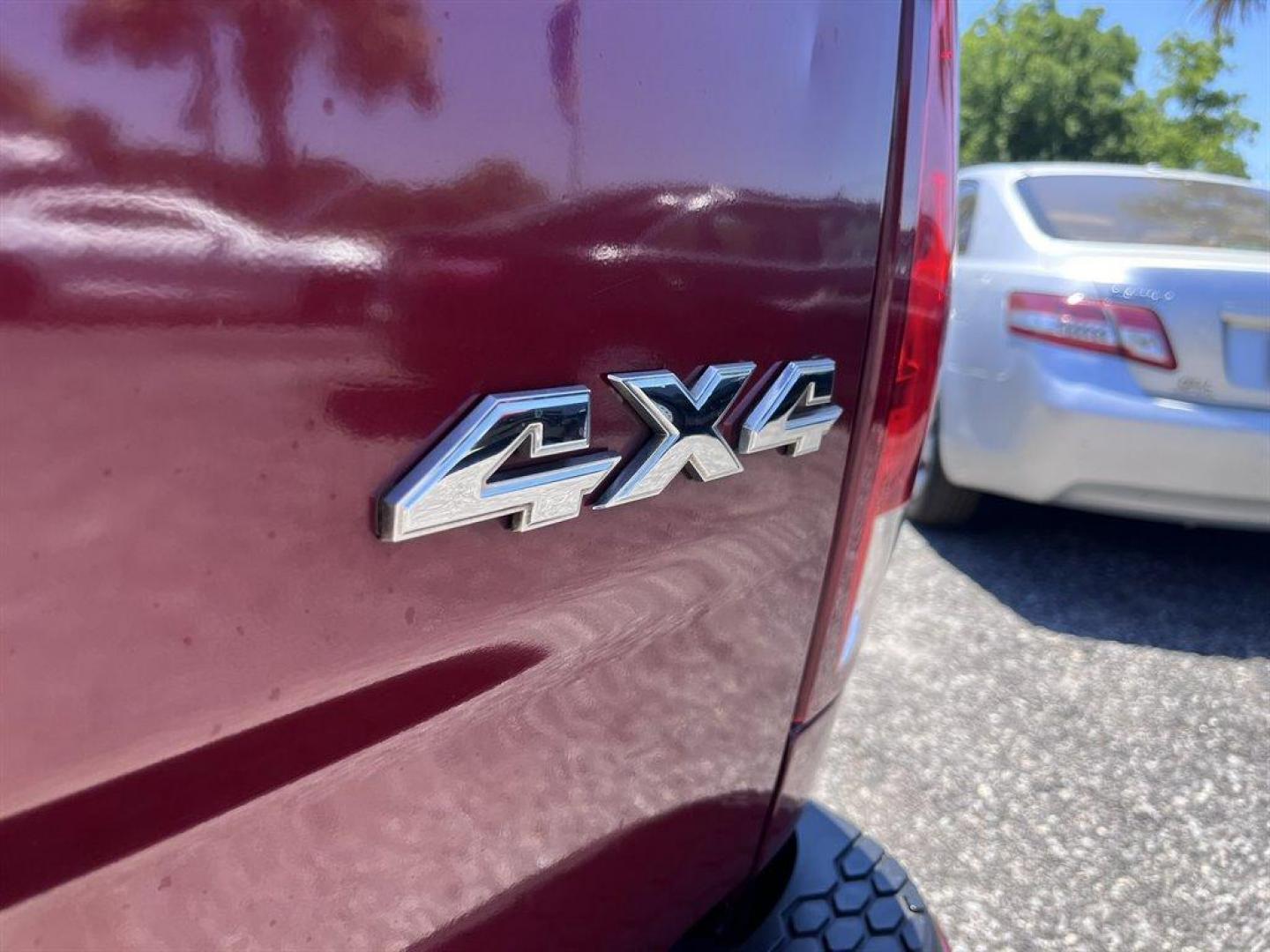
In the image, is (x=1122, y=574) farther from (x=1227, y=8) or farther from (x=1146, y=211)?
(x=1227, y=8)

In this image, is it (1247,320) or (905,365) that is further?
(1247,320)

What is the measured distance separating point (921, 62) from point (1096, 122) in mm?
24895

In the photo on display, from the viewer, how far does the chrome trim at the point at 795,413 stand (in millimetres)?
926

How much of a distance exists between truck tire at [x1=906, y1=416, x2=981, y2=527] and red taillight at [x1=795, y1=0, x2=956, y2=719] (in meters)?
3.03

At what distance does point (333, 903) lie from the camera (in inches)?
29.4

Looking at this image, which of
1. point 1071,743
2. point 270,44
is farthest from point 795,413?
point 1071,743

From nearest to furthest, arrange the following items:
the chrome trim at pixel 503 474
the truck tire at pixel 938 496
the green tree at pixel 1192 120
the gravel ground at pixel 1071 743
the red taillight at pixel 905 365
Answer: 1. the chrome trim at pixel 503 474
2. the red taillight at pixel 905 365
3. the gravel ground at pixel 1071 743
4. the truck tire at pixel 938 496
5. the green tree at pixel 1192 120

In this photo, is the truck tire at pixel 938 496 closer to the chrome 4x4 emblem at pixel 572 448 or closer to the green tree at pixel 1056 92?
the chrome 4x4 emblem at pixel 572 448

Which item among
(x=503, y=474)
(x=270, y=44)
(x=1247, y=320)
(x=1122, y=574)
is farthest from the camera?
(x=1122, y=574)

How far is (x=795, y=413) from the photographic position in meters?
0.97

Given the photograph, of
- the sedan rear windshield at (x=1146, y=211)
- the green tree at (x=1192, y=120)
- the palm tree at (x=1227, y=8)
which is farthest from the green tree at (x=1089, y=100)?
the sedan rear windshield at (x=1146, y=211)

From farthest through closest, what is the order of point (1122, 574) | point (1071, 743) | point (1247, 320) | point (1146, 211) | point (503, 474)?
point (1146, 211), point (1122, 574), point (1247, 320), point (1071, 743), point (503, 474)

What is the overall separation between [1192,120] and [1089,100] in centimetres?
220

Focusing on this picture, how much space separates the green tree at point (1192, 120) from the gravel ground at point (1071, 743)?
21.2 metres
